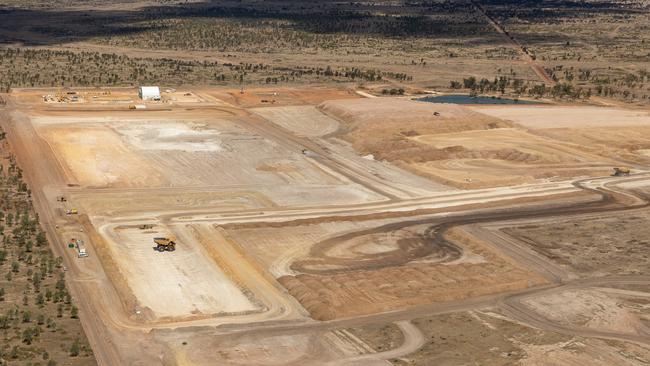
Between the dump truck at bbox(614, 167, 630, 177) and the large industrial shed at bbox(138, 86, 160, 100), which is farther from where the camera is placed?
the large industrial shed at bbox(138, 86, 160, 100)

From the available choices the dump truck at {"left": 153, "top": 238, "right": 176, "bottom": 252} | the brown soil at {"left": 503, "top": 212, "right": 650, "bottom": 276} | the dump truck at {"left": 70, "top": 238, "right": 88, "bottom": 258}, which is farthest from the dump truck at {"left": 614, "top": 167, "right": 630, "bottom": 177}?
the dump truck at {"left": 70, "top": 238, "right": 88, "bottom": 258}

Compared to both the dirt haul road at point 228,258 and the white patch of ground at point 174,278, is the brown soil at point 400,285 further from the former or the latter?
the white patch of ground at point 174,278

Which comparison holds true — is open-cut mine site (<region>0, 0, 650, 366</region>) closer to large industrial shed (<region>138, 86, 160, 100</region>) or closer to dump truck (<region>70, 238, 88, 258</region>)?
dump truck (<region>70, 238, 88, 258</region>)

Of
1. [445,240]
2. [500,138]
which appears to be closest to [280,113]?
[500,138]

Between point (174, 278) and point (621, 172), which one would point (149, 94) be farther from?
point (174, 278)

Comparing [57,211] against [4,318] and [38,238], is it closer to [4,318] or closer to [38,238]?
[38,238]

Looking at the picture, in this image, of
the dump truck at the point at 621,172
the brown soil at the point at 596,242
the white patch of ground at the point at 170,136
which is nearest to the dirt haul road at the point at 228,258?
the dump truck at the point at 621,172

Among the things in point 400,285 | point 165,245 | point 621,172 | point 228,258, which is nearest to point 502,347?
point 400,285
